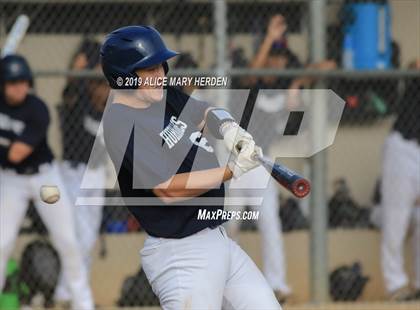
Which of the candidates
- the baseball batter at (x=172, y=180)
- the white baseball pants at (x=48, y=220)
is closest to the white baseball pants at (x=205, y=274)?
the baseball batter at (x=172, y=180)

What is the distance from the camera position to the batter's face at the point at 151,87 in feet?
14.4

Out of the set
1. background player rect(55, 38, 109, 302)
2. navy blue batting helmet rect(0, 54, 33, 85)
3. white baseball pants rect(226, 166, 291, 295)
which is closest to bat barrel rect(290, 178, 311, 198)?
navy blue batting helmet rect(0, 54, 33, 85)

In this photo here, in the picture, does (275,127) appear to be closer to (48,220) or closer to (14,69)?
(48,220)

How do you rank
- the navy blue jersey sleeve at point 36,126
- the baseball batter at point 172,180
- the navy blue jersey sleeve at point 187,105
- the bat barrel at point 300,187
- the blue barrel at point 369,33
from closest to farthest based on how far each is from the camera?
the bat barrel at point 300,187
the baseball batter at point 172,180
the navy blue jersey sleeve at point 187,105
the navy blue jersey sleeve at point 36,126
the blue barrel at point 369,33

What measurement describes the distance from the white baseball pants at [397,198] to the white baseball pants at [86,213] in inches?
82.3

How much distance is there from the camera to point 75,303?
7152 millimetres

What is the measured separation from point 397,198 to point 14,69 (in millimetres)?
2945

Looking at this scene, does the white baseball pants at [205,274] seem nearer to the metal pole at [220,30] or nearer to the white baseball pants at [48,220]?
the white baseball pants at [48,220]

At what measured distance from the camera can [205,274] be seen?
4297 millimetres

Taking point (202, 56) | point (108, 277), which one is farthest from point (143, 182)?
point (202, 56)

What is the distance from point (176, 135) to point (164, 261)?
0.51 meters

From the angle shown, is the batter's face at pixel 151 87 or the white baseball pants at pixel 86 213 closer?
the batter's face at pixel 151 87

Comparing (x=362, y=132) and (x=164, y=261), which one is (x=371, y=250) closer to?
(x=362, y=132)

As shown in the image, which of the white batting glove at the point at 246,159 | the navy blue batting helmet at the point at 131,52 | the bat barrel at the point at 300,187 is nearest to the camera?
the bat barrel at the point at 300,187
